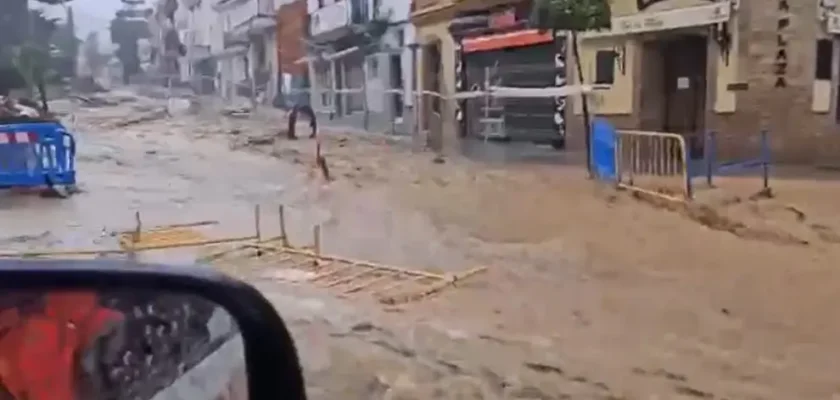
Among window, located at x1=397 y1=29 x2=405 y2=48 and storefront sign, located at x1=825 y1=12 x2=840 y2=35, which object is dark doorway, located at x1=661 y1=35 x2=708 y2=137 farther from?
window, located at x1=397 y1=29 x2=405 y2=48

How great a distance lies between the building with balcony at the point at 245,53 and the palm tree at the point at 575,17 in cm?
126

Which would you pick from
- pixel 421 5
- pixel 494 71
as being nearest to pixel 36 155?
pixel 421 5

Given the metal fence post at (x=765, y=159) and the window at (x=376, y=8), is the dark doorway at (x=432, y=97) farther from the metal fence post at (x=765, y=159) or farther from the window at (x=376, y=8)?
the metal fence post at (x=765, y=159)

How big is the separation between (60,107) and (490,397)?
97cm

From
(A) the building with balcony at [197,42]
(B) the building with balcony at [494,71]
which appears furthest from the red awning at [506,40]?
(A) the building with balcony at [197,42]

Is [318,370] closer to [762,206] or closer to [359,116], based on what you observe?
[359,116]

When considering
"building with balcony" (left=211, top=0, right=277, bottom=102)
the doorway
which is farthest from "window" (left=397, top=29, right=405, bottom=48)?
the doorway

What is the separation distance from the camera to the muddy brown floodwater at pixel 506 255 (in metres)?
1.22

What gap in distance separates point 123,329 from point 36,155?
1920 mm

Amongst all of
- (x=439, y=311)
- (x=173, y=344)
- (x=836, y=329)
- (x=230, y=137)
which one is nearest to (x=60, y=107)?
(x=230, y=137)

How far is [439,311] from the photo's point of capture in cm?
154

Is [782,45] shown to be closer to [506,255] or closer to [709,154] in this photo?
[709,154]

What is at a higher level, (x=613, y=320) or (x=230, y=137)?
(x=230, y=137)

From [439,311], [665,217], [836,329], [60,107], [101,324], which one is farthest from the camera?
[665,217]
